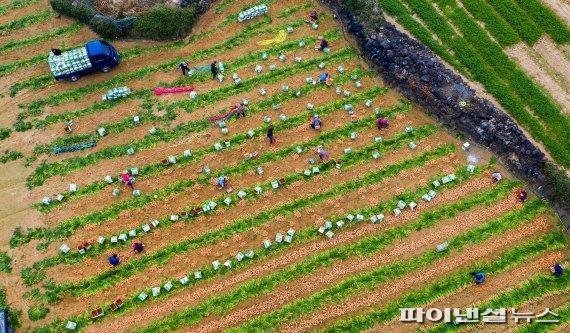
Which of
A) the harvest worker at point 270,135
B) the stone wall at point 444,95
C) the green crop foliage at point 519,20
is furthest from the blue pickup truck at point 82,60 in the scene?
the green crop foliage at point 519,20

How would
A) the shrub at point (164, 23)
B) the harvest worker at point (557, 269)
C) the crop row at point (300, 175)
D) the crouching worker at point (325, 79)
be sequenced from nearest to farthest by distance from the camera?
the harvest worker at point (557, 269)
the crop row at point (300, 175)
the crouching worker at point (325, 79)
the shrub at point (164, 23)

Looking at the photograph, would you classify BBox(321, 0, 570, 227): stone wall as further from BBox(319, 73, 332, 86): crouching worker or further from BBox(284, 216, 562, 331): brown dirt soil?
BBox(319, 73, 332, 86): crouching worker

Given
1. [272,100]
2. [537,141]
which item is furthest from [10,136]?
[537,141]

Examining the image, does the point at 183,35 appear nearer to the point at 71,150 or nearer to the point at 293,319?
the point at 71,150

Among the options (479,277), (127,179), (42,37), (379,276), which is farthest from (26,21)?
(479,277)

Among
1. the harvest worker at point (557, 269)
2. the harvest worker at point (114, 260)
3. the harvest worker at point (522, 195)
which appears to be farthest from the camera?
the harvest worker at point (522, 195)

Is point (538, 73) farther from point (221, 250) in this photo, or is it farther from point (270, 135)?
point (221, 250)

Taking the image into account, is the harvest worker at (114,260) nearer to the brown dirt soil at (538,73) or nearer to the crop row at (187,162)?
the crop row at (187,162)

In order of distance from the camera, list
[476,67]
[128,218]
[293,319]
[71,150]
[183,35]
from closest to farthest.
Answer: [293,319], [128,218], [71,150], [476,67], [183,35]
